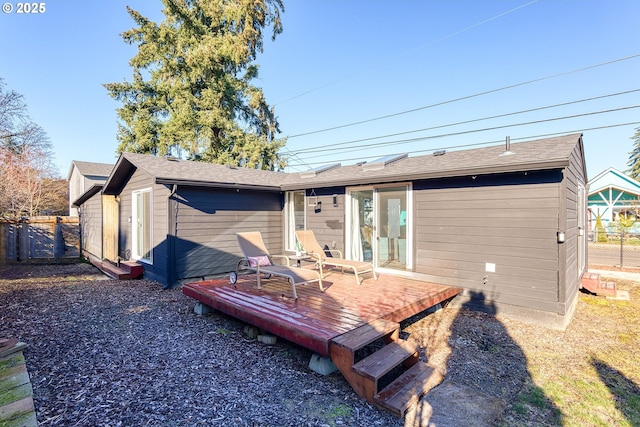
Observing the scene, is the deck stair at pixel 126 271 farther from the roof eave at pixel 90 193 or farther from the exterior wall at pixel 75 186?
the exterior wall at pixel 75 186

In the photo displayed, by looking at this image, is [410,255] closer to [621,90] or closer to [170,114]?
[621,90]

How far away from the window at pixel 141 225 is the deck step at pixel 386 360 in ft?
21.3

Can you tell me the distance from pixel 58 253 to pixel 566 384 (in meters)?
15.3

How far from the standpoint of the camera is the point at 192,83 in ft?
53.7

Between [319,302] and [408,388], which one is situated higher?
[319,302]

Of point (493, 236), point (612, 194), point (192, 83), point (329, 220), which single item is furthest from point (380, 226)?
point (612, 194)

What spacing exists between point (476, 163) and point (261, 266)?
399 centimetres

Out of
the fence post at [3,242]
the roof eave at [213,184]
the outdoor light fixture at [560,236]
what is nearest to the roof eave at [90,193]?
the fence post at [3,242]

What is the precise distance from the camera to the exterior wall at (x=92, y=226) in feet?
33.4

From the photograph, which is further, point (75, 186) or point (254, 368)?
point (75, 186)

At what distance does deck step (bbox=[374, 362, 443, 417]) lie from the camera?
8.18 feet

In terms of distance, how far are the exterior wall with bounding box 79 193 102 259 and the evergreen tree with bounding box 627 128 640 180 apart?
39.6 meters

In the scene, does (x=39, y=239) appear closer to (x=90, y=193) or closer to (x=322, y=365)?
(x=90, y=193)

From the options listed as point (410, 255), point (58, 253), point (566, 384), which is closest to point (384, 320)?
point (566, 384)
